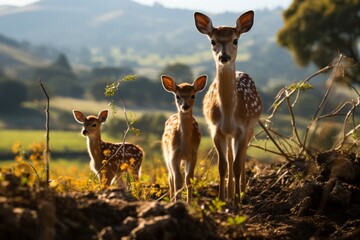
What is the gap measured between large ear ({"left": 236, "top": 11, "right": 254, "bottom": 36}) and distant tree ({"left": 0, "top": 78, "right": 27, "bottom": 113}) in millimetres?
107378

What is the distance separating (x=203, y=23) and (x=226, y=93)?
49.3 inches

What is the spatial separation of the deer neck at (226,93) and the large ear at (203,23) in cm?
74

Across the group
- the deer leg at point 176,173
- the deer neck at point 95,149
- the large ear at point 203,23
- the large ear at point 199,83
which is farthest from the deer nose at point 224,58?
the deer neck at point 95,149

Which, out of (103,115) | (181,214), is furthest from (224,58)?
(103,115)

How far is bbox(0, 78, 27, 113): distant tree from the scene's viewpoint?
114219 millimetres

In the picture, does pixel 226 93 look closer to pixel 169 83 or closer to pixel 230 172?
pixel 169 83

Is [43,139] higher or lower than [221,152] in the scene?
lower

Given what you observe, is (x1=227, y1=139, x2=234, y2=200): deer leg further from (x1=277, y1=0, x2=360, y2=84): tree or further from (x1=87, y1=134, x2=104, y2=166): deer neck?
(x1=277, y1=0, x2=360, y2=84): tree

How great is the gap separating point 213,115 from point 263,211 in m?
1.78

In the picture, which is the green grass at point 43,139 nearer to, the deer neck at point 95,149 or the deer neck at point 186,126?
the deer neck at point 95,149

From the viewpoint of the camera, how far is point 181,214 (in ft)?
21.5

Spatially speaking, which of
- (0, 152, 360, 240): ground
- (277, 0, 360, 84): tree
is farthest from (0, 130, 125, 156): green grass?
(0, 152, 360, 240): ground

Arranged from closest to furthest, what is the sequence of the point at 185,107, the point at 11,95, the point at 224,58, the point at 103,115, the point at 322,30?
the point at 224,58 < the point at 185,107 < the point at 103,115 < the point at 322,30 < the point at 11,95

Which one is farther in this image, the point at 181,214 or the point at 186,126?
the point at 186,126
